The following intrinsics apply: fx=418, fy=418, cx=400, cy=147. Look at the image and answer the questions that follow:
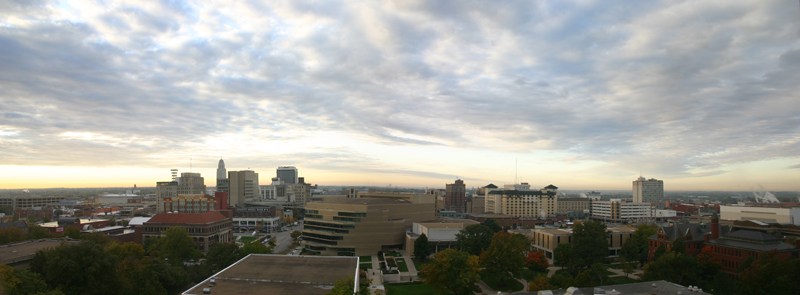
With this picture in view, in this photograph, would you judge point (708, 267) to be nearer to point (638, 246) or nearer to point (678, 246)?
point (678, 246)

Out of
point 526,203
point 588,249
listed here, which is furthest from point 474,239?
point 526,203

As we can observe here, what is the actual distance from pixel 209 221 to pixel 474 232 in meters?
53.8

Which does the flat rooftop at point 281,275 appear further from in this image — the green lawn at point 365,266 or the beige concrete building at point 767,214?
the beige concrete building at point 767,214

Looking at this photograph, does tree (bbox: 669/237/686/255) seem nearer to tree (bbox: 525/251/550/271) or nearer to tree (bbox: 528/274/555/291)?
tree (bbox: 525/251/550/271)

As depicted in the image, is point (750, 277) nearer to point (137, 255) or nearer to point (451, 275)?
point (451, 275)

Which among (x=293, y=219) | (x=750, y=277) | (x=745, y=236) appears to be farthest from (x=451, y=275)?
(x=293, y=219)

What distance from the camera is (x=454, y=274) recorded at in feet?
155

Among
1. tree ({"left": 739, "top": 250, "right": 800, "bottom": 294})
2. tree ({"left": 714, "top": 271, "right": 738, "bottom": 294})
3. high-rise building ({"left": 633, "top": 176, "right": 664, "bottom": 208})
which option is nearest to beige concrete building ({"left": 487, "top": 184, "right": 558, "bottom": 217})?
high-rise building ({"left": 633, "top": 176, "right": 664, "bottom": 208})

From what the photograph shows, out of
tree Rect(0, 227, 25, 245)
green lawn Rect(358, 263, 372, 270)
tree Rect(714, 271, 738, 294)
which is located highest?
tree Rect(0, 227, 25, 245)

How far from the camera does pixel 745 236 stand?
176ft

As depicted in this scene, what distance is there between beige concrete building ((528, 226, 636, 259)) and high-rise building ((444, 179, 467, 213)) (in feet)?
327

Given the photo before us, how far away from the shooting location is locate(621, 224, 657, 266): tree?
217ft

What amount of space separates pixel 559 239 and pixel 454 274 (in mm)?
32424

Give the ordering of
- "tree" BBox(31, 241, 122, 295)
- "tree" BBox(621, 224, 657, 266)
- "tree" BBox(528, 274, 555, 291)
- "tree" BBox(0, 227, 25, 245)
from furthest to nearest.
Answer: "tree" BBox(621, 224, 657, 266), "tree" BBox(0, 227, 25, 245), "tree" BBox(528, 274, 555, 291), "tree" BBox(31, 241, 122, 295)
